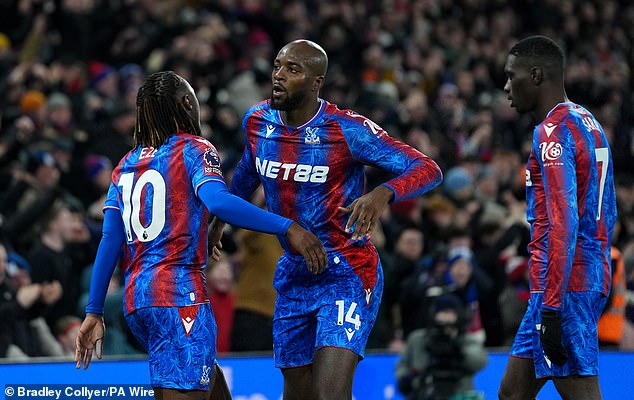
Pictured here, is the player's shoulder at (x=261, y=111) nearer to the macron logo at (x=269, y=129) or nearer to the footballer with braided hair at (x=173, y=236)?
the macron logo at (x=269, y=129)

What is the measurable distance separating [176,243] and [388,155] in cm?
124

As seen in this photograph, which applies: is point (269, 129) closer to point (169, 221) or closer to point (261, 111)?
point (261, 111)

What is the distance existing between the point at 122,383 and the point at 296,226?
2011mm

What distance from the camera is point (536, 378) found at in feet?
18.9

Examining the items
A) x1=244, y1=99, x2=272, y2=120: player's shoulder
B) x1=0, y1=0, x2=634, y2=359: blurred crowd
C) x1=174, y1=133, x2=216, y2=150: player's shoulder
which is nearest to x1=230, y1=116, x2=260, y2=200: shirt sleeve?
x1=244, y1=99, x2=272, y2=120: player's shoulder

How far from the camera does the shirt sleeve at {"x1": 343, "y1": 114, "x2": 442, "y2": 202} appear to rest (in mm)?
5875

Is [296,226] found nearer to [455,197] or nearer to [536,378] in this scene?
[536,378]

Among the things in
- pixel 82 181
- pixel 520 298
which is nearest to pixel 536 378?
pixel 520 298

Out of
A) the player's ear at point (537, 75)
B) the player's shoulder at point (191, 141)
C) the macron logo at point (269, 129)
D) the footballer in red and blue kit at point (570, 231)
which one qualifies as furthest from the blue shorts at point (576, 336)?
the player's shoulder at point (191, 141)

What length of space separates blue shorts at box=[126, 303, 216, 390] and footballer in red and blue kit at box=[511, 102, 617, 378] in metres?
1.57

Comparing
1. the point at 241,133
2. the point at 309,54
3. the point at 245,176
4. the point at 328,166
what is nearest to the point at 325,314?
the point at 328,166

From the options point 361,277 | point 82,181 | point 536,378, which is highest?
point 82,181

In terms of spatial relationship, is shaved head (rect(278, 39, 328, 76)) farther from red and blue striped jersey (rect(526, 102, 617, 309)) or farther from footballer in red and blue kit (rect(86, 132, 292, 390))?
red and blue striped jersey (rect(526, 102, 617, 309))

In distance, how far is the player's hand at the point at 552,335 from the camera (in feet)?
17.6
